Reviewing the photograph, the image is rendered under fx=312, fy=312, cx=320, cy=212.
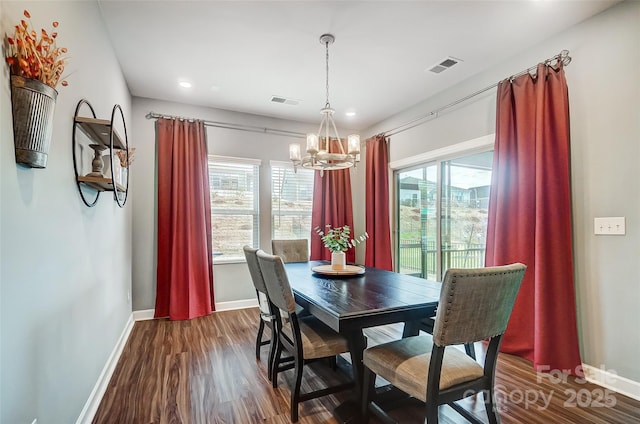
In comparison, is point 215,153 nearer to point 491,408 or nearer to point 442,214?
point 442,214

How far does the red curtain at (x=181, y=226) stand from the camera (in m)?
3.85

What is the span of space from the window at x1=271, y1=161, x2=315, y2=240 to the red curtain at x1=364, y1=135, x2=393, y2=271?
3.08ft

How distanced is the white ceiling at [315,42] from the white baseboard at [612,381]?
2658 millimetres

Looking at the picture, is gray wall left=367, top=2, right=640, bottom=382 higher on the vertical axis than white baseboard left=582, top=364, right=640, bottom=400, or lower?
higher

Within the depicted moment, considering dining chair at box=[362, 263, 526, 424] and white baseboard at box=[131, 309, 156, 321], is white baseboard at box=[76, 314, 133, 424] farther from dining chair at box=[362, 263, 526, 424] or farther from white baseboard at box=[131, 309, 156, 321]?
dining chair at box=[362, 263, 526, 424]

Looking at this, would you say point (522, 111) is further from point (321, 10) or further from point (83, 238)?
point (83, 238)

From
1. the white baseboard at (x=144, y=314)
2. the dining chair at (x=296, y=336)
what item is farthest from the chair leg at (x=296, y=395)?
the white baseboard at (x=144, y=314)

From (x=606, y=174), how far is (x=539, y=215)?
1.66ft

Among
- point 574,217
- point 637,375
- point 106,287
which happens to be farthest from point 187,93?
point 637,375

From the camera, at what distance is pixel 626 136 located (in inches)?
86.7

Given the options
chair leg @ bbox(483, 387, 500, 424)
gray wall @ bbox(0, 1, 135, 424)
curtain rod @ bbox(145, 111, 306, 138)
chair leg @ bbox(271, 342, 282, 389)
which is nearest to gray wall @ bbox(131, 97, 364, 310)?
curtain rod @ bbox(145, 111, 306, 138)

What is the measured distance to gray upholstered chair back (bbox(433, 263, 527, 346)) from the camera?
1362 millimetres

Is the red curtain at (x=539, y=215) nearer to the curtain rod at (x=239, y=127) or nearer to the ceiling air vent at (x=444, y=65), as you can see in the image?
the ceiling air vent at (x=444, y=65)

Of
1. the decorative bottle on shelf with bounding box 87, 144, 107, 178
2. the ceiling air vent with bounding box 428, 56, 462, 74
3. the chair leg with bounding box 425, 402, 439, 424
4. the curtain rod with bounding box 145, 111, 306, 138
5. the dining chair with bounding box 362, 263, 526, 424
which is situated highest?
the ceiling air vent with bounding box 428, 56, 462, 74
